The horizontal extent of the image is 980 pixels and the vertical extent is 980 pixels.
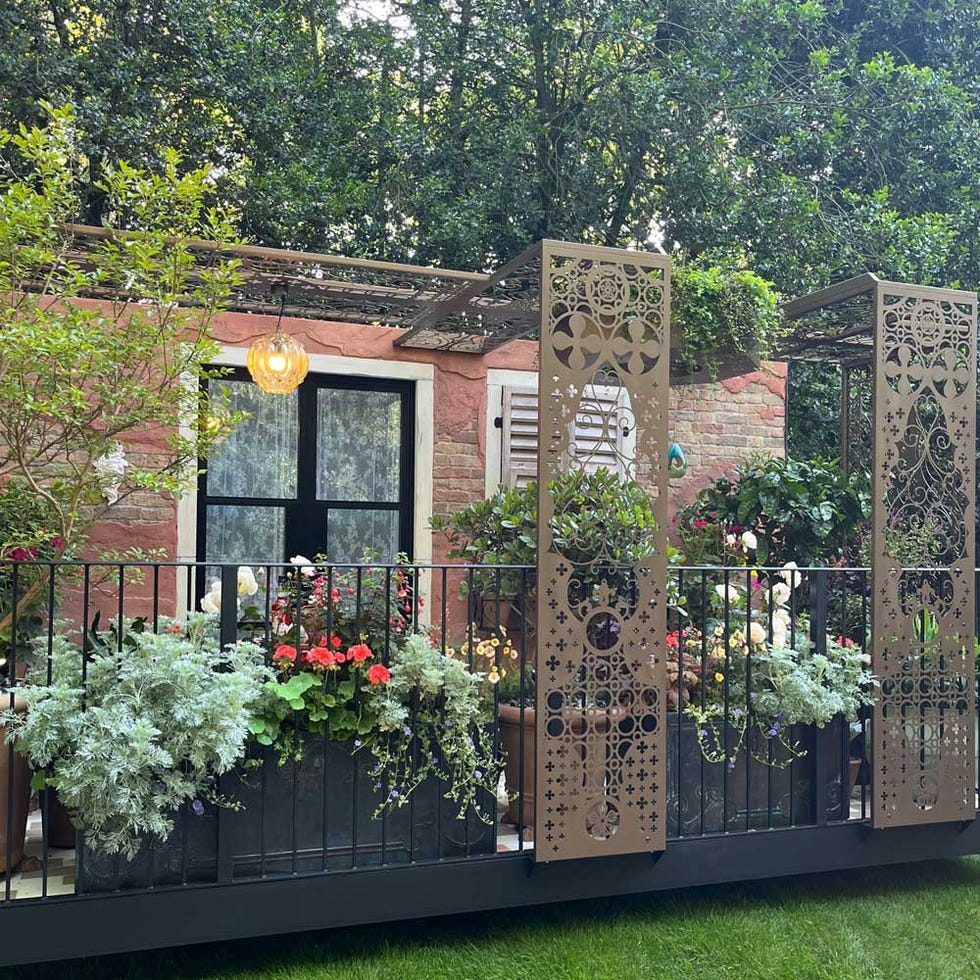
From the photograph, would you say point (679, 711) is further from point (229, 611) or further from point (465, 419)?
point (465, 419)

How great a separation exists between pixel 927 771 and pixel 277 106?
271 inches

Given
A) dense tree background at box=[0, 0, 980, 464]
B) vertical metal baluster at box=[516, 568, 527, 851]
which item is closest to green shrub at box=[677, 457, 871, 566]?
vertical metal baluster at box=[516, 568, 527, 851]

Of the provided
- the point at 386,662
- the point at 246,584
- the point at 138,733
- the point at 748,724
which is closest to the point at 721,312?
the point at 748,724

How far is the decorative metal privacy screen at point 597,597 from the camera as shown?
131 inches

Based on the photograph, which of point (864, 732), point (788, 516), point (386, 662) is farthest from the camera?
point (788, 516)

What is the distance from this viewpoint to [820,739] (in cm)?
379

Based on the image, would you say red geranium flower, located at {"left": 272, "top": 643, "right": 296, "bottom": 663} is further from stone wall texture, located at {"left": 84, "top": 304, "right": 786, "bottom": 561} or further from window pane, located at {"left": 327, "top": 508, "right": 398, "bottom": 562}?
window pane, located at {"left": 327, "top": 508, "right": 398, "bottom": 562}

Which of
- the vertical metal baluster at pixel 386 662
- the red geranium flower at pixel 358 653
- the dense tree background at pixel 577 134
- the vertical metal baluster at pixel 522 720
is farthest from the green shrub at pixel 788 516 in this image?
the dense tree background at pixel 577 134

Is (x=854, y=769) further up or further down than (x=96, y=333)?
further down

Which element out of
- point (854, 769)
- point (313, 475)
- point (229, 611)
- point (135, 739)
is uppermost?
point (313, 475)

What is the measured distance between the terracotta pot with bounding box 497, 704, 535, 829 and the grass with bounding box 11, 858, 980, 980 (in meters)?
0.40

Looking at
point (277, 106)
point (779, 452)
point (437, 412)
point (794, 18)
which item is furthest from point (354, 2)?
point (779, 452)

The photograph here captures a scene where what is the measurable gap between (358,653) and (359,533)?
2765mm

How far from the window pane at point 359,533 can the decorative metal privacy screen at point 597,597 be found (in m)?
2.53
